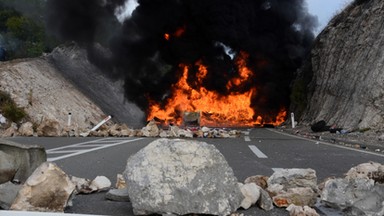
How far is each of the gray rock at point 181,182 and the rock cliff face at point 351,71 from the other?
17068 millimetres

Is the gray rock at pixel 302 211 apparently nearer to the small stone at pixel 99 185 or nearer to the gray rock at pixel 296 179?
the gray rock at pixel 296 179

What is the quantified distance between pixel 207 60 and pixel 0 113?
2404 centimetres

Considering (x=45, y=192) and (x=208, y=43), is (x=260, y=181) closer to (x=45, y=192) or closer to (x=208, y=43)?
(x=45, y=192)

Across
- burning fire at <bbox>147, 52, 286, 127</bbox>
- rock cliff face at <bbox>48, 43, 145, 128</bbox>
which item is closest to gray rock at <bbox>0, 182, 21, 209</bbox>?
rock cliff face at <bbox>48, 43, 145, 128</bbox>

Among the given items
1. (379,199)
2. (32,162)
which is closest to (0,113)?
(32,162)

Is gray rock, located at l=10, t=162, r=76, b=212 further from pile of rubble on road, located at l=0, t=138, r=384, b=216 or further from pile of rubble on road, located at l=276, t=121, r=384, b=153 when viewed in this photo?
pile of rubble on road, located at l=276, t=121, r=384, b=153

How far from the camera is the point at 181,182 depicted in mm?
3662

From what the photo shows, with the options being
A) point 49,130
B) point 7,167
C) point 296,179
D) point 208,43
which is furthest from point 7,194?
point 208,43

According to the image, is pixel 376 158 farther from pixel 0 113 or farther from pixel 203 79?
pixel 203 79

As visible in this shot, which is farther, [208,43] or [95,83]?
[208,43]

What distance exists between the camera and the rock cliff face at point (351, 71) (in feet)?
Answer: 67.2

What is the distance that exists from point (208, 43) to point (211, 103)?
6.32 meters

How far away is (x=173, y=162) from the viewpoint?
3803mm

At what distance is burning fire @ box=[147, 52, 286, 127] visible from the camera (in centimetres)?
3906
